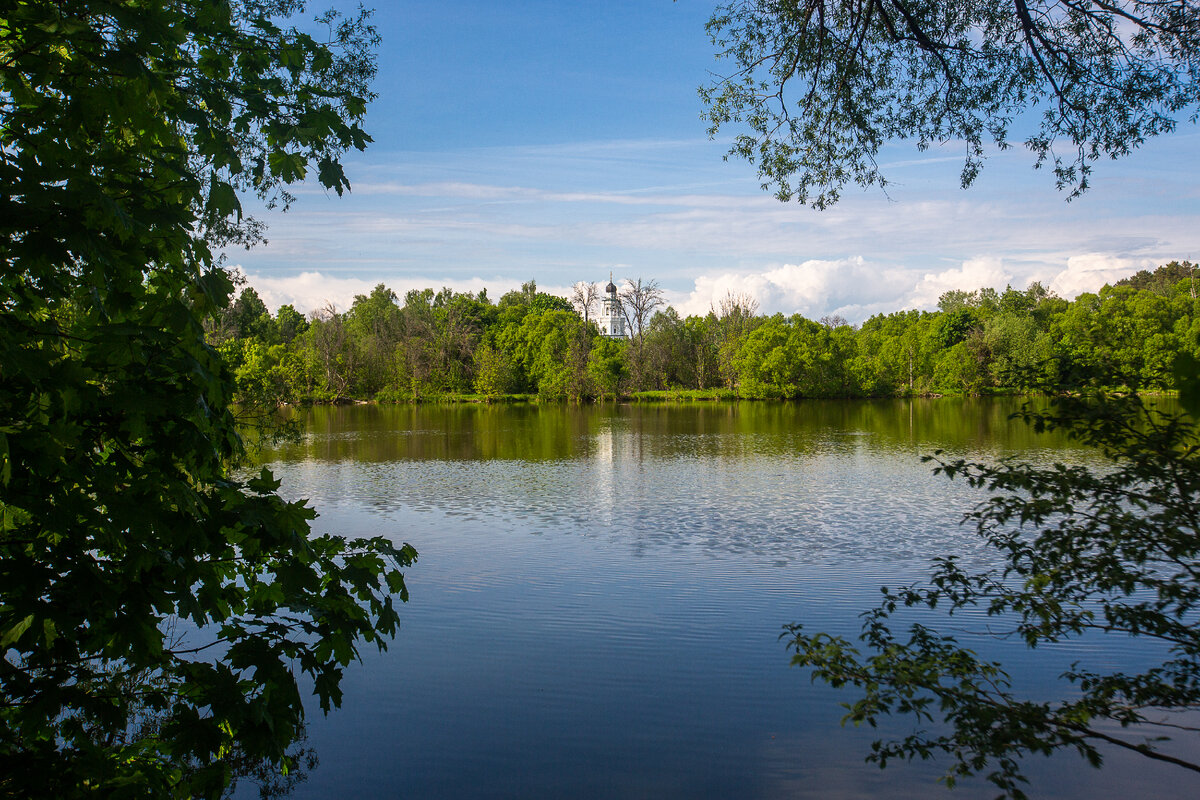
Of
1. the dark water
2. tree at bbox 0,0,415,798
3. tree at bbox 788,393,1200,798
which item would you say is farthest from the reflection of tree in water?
tree at bbox 0,0,415,798

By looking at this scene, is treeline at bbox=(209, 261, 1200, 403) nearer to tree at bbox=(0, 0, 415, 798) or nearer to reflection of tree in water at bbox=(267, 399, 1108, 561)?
reflection of tree in water at bbox=(267, 399, 1108, 561)

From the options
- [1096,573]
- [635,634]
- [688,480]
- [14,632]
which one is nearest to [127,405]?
[14,632]

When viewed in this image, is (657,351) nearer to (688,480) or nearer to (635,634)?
(688,480)

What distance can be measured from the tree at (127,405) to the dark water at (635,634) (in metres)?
3.36

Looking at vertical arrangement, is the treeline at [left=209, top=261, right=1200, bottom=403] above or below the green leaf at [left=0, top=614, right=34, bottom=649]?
above

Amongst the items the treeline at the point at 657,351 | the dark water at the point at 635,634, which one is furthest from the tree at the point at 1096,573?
the treeline at the point at 657,351

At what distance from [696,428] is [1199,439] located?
3417 cm

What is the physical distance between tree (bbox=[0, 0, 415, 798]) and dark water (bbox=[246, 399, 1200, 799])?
3365 mm

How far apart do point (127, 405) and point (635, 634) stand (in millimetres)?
7111

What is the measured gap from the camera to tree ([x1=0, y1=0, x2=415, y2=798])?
2225 millimetres

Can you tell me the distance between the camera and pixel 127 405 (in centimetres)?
229

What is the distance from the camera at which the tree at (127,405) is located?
2225mm

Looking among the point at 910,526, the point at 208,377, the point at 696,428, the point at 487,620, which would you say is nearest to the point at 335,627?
the point at 208,377

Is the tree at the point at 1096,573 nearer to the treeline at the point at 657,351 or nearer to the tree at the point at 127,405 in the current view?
the tree at the point at 127,405
